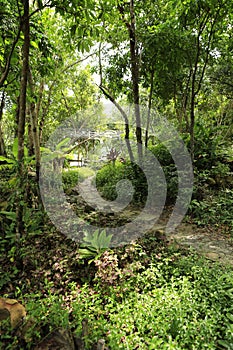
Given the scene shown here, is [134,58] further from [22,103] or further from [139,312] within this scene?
[139,312]

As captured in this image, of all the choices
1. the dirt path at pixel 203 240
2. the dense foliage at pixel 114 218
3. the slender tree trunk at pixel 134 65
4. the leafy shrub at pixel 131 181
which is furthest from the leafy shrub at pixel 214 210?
the slender tree trunk at pixel 134 65

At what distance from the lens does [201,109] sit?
1009 centimetres

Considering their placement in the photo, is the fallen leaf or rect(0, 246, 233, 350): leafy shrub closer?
rect(0, 246, 233, 350): leafy shrub

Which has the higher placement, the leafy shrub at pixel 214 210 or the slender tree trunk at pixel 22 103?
the slender tree trunk at pixel 22 103

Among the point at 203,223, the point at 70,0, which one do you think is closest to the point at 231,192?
the point at 203,223

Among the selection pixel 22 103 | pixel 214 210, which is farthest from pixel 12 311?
pixel 214 210

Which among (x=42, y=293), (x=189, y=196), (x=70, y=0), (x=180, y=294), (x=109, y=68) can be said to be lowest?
(x=42, y=293)

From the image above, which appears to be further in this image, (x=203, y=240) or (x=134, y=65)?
(x=134, y=65)

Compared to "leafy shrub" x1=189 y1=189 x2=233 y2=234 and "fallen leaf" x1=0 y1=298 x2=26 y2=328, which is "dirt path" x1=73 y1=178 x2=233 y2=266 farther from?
"fallen leaf" x1=0 y1=298 x2=26 y2=328

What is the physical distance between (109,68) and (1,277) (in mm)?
5890

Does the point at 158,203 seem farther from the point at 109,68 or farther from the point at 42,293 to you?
the point at 109,68

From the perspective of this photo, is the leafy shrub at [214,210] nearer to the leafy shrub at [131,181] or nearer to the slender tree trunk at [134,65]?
the leafy shrub at [131,181]

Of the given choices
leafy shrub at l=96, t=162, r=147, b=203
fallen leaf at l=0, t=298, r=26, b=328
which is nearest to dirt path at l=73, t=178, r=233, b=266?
leafy shrub at l=96, t=162, r=147, b=203

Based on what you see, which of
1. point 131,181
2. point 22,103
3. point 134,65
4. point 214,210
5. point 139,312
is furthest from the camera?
point 131,181
